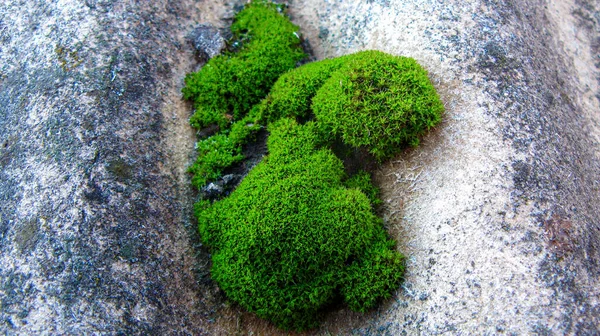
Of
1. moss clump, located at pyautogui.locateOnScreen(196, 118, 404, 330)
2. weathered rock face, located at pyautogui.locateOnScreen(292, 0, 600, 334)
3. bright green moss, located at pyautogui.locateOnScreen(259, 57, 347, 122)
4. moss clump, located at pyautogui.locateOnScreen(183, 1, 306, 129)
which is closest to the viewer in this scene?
weathered rock face, located at pyautogui.locateOnScreen(292, 0, 600, 334)

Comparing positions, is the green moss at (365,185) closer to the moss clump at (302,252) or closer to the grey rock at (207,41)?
the moss clump at (302,252)

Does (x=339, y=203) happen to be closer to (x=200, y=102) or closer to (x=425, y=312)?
(x=425, y=312)

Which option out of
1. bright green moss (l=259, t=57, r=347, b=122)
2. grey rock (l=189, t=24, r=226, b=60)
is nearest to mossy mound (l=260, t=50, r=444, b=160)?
bright green moss (l=259, t=57, r=347, b=122)

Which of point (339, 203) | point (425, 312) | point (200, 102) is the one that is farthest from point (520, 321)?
point (200, 102)

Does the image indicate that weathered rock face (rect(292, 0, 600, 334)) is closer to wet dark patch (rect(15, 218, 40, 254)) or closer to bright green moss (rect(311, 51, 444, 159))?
bright green moss (rect(311, 51, 444, 159))

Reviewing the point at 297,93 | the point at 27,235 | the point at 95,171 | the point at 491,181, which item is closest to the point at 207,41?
the point at 297,93

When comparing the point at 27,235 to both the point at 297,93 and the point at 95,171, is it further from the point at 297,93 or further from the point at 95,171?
the point at 297,93
